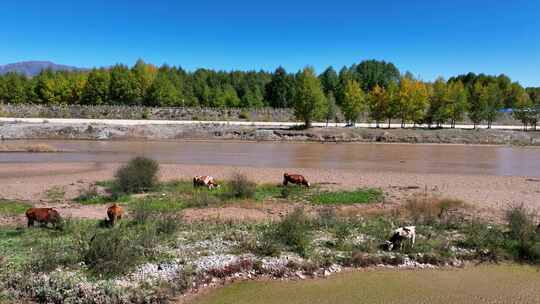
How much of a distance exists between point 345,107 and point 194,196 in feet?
200

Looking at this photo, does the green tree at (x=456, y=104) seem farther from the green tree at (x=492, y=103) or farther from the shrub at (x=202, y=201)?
the shrub at (x=202, y=201)

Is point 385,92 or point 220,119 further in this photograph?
point 220,119

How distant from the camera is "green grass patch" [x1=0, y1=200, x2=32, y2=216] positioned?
1704 cm

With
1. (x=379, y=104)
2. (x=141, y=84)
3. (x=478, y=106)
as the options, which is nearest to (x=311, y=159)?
(x=379, y=104)

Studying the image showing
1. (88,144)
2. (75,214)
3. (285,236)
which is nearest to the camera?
(285,236)

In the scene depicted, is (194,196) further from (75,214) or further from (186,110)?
(186,110)

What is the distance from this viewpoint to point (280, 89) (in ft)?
349

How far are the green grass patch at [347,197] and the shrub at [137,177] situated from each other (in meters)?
8.75

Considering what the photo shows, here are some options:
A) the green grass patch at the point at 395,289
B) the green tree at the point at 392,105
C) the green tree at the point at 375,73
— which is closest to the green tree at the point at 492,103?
the green tree at the point at 392,105

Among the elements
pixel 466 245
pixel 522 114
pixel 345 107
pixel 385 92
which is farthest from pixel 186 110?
pixel 466 245

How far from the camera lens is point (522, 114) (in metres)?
77.3

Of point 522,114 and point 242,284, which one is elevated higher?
point 522,114

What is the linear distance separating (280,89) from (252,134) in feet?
148

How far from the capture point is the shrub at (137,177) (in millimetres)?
21558
